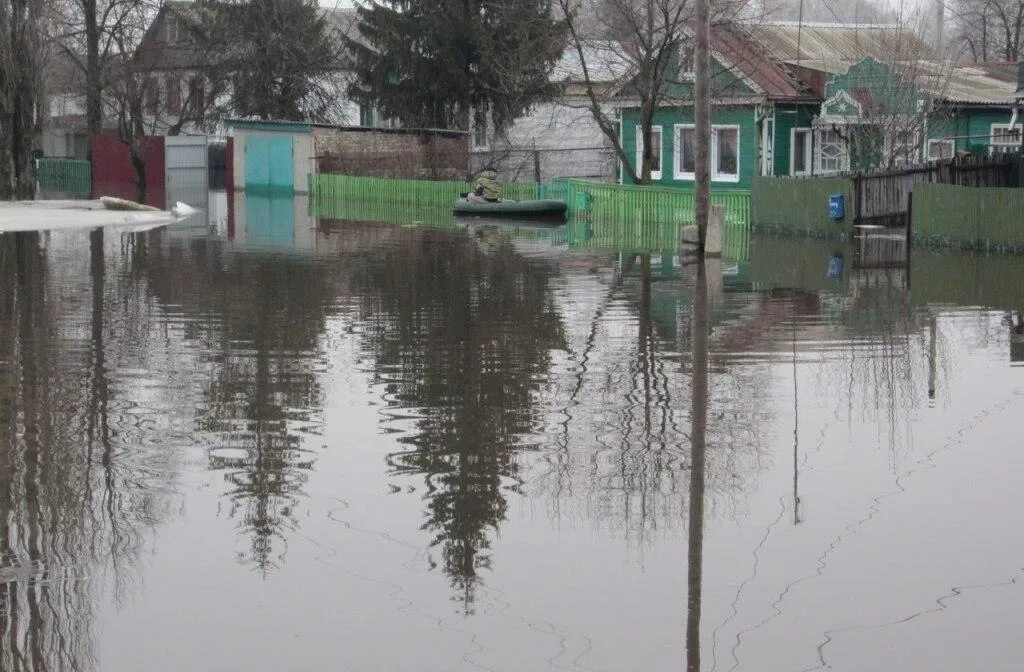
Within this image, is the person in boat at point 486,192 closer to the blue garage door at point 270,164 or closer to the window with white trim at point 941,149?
the window with white trim at point 941,149

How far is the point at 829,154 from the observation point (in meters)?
41.7

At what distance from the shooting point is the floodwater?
21.1 ft

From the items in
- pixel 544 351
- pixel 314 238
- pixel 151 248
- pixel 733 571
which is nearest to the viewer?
pixel 733 571

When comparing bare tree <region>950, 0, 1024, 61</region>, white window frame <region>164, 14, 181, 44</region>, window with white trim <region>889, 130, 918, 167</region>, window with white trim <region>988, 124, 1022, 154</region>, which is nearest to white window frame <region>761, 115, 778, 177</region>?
window with white trim <region>889, 130, 918, 167</region>

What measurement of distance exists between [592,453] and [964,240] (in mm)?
18201

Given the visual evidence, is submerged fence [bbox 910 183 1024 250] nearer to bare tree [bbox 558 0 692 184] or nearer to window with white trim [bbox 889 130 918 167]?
window with white trim [bbox 889 130 918 167]

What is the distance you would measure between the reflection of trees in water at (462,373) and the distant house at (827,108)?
48.2 feet

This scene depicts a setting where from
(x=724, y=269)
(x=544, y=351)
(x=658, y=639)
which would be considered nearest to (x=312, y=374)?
(x=544, y=351)

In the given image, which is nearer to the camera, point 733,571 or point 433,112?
point 733,571

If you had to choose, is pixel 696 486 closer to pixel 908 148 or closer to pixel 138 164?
pixel 908 148

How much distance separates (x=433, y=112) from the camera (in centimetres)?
5384

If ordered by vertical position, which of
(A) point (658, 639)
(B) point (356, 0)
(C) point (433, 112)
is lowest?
(A) point (658, 639)

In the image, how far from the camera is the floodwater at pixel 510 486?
6.43 meters

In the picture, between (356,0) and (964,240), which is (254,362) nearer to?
(964,240)
